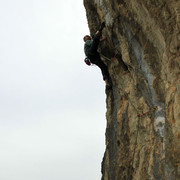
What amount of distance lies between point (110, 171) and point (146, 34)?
5.19 meters

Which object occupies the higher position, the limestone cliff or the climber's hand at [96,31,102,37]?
the climber's hand at [96,31,102,37]

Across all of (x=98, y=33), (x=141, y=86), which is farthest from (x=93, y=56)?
(x=141, y=86)

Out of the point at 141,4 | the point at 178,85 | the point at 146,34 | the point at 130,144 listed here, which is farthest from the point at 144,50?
the point at 130,144

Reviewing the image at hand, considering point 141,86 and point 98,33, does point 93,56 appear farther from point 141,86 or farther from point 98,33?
point 141,86

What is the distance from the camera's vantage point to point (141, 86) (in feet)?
31.8

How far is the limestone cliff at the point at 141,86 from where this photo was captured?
25.1ft

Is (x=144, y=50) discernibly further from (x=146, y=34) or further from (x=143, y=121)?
(x=143, y=121)

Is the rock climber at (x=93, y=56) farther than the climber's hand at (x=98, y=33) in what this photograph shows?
Yes

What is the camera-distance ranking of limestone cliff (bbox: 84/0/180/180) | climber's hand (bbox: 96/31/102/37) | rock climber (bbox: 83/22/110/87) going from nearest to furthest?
limestone cliff (bbox: 84/0/180/180) → climber's hand (bbox: 96/31/102/37) → rock climber (bbox: 83/22/110/87)

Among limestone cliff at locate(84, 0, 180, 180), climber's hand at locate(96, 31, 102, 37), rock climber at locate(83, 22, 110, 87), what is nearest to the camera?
limestone cliff at locate(84, 0, 180, 180)

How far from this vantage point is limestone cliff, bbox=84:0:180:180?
7638mm

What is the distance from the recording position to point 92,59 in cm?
1246

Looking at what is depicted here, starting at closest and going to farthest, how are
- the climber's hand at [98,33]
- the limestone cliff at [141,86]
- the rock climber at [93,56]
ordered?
the limestone cliff at [141,86], the climber's hand at [98,33], the rock climber at [93,56]

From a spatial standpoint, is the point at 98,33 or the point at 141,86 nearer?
the point at 141,86
